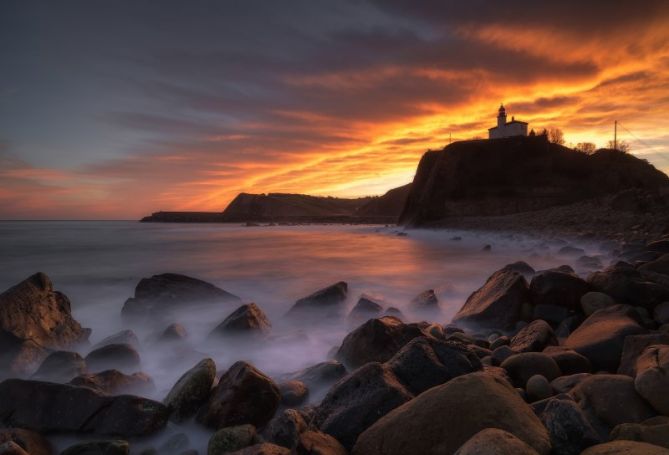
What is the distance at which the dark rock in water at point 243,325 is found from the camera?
5.56 m

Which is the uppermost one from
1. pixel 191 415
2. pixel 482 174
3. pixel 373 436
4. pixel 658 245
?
pixel 482 174

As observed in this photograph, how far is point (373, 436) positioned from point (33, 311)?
4916 millimetres

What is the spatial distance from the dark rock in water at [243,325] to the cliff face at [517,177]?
103 ft

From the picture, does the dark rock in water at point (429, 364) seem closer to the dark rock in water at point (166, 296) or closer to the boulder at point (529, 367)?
the boulder at point (529, 367)

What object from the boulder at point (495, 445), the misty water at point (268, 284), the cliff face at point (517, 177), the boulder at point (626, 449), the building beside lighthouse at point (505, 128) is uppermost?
the building beside lighthouse at point (505, 128)

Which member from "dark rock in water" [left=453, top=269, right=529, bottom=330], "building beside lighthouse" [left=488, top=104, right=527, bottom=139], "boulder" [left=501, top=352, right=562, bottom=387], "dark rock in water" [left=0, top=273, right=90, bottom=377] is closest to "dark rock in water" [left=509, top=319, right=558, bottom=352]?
"boulder" [left=501, top=352, right=562, bottom=387]

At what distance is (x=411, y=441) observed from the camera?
217 centimetres

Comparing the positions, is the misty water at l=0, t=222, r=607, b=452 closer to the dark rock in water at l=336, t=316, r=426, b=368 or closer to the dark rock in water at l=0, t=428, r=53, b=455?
the dark rock in water at l=336, t=316, r=426, b=368

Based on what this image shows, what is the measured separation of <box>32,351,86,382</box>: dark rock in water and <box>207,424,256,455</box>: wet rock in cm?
235

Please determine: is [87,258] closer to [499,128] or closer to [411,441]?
[411,441]

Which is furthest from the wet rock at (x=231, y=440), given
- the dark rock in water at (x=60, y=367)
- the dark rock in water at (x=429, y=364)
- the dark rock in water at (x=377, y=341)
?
the dark rock in water at (x=60, y=367)

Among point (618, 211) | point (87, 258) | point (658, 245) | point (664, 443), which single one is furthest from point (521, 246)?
point (87, 258)

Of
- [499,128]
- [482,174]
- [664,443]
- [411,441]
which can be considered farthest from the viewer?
[499,128]

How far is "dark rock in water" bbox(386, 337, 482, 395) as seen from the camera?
289cm
